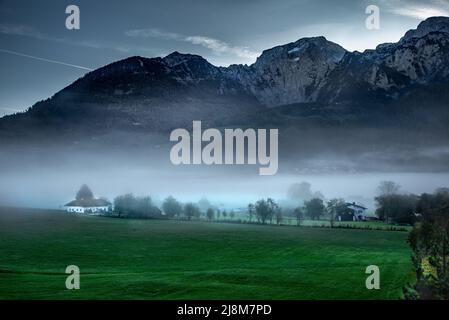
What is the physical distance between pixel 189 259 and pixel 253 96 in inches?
262

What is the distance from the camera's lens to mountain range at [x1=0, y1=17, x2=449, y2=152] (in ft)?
38.2

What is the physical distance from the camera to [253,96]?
12.2m

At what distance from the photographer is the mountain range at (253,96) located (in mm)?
11648

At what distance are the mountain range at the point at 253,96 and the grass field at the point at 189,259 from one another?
10.0ft

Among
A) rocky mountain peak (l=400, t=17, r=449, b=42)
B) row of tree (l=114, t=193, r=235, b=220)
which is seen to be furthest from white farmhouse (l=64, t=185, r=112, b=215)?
rocky mountain peak (l=400, t=17, r=449, b=42)

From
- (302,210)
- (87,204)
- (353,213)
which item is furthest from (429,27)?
(87,204)

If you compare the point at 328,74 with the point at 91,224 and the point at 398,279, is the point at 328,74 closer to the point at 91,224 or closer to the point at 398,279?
the point at 398,279

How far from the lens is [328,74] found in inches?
488

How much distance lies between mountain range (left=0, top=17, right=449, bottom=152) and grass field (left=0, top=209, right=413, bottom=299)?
120 inches

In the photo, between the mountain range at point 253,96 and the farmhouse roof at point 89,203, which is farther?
the farmhouse roof at point 89,203

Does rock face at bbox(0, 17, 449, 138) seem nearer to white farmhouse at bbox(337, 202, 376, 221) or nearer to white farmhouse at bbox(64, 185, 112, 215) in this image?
white farmhouse at bbox(64, 185, 112, 215)

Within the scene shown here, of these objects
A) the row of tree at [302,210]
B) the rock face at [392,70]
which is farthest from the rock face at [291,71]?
the row of tree at [302,210]

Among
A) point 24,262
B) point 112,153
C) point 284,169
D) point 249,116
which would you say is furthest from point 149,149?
point 24,262

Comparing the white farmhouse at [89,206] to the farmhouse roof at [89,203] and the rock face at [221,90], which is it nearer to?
the farmhouse roof at [89,203]
